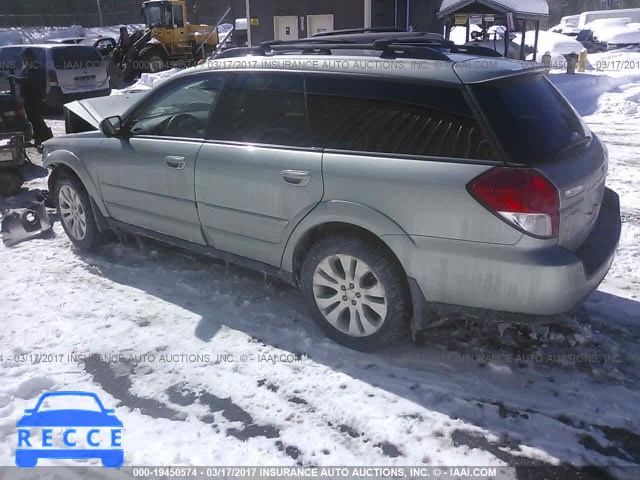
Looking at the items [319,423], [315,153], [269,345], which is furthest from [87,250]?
[319,423]

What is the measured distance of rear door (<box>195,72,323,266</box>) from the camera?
3.42 meters

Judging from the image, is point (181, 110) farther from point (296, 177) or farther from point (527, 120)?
point (527, 120)

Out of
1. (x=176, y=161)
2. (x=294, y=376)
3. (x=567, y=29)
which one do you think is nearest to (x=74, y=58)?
(x=176, y=161)

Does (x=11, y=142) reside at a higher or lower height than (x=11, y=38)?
lower

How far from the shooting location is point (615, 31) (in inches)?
1161

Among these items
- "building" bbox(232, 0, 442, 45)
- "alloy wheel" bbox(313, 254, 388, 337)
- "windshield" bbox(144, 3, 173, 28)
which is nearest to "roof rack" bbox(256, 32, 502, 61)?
"alloy wheel" bbox(313, 254, 388, 337)

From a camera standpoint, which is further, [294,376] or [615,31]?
[615,31]

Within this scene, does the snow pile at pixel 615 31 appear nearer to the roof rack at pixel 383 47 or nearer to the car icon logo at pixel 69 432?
the roof rack at pixel 383 47

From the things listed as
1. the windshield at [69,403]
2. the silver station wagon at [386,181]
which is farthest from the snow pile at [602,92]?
the windshield at [69,403]

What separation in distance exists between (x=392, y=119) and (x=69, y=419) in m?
2.43

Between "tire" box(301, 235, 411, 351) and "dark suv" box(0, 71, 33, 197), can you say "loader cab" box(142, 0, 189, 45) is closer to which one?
"dark suv" box(0, 71, 33, 197)

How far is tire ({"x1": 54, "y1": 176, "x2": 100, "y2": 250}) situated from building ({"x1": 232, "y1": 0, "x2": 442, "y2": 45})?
15.2m

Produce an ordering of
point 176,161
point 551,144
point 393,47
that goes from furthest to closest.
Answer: point 176,161 < point 393,47 < point 551,144

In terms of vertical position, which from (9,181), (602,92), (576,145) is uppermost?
(576,145)
